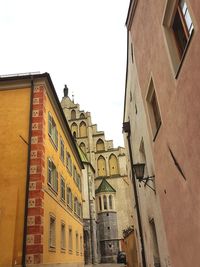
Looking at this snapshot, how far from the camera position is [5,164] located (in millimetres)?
14242

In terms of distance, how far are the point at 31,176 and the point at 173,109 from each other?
31.3 feet

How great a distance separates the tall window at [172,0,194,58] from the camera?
17.8ft

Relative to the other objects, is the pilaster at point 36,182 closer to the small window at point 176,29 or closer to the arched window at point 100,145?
the small window at point 176,29

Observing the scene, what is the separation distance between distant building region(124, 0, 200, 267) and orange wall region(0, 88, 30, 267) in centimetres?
691

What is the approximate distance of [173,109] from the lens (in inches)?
242

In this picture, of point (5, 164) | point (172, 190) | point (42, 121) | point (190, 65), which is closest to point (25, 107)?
point (42, 121)

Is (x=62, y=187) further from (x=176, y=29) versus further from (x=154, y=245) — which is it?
(x=176, y=29)

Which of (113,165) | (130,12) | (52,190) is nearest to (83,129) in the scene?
(113,165)

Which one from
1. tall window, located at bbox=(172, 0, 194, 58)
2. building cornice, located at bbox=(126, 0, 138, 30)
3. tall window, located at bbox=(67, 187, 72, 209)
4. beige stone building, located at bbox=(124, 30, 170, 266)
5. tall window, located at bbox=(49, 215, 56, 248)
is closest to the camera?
tall window, located at bbox=(172, 0, 194, 58)

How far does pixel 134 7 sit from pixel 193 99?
4.55 metres

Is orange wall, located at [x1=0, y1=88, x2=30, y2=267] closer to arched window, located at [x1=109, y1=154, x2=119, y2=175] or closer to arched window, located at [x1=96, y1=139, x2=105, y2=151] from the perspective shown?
arched window, located at [x1=109, y1=154, x2=119, y2=175]

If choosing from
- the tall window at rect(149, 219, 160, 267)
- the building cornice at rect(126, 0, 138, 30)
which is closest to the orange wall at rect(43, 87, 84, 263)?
the tall window at rect(149, 219, 160, 267)

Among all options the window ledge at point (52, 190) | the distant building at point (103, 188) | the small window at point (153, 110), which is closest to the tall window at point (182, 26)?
the small window at point (153, 110)

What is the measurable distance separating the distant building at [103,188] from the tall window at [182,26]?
41830 mm
